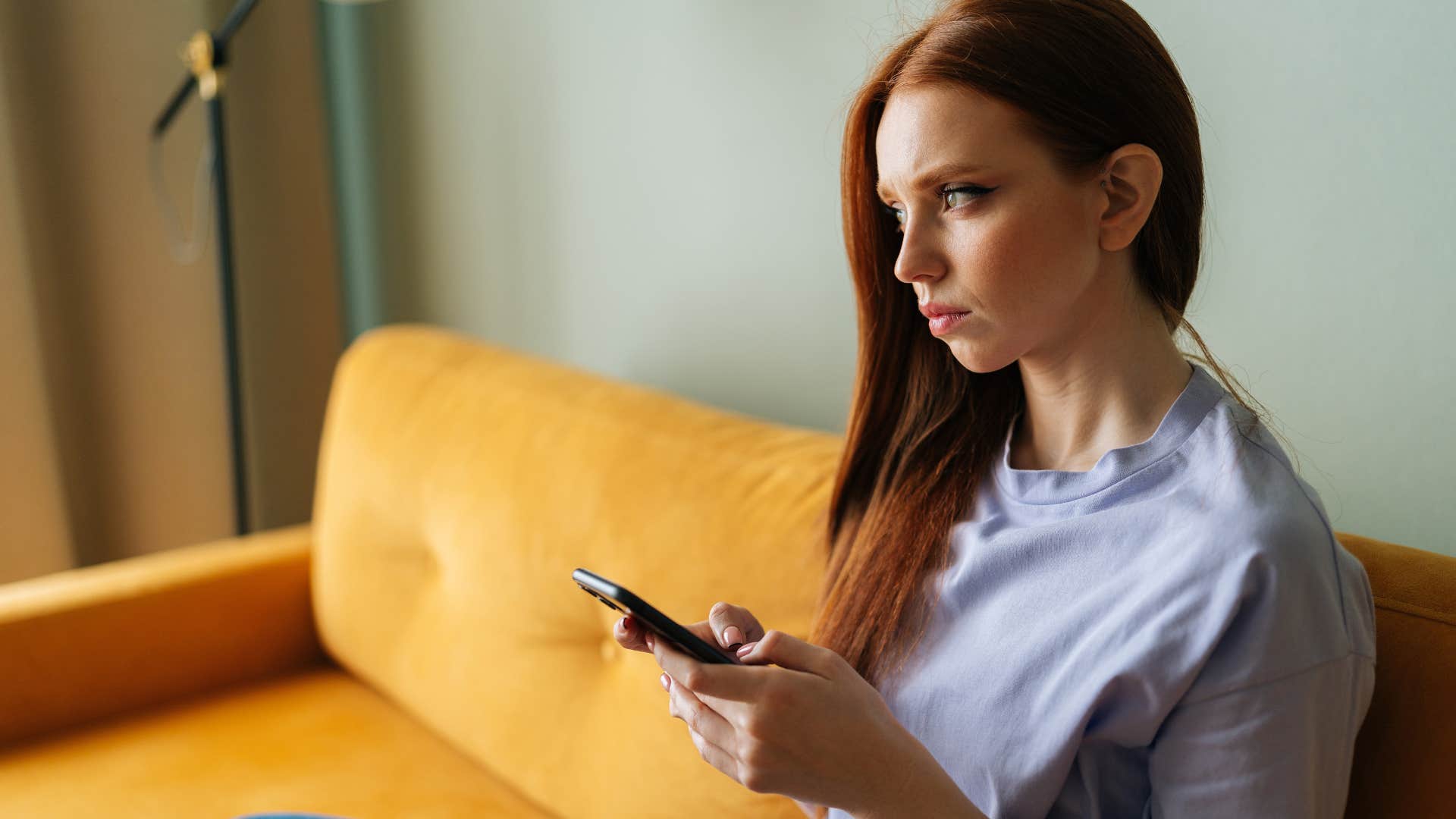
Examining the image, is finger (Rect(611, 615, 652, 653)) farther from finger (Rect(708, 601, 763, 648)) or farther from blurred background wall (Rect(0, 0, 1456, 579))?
blurred background wall (Rect(0, 0, 1456, 579))

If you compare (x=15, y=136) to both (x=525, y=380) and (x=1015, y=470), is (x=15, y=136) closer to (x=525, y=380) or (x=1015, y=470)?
(x=525, y=380)

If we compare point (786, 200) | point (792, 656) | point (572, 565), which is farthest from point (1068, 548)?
point (786, 200)

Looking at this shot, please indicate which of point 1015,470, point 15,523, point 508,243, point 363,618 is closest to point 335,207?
point 508,243

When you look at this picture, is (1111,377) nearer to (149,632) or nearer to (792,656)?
(792,656)

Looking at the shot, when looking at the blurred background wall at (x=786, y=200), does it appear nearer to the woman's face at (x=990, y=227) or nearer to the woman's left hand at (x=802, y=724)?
the woman's face at (x=990, y=227)

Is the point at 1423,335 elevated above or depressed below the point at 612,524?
above

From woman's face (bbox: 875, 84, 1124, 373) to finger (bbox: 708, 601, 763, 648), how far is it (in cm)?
25

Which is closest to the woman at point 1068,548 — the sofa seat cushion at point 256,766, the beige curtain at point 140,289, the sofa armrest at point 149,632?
the sofa seat cushion at point 256,766

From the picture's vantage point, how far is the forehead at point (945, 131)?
80 centimetres

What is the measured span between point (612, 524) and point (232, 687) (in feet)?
2.72

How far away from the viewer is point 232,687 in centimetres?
181

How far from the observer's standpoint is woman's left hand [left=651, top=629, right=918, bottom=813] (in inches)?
28.6

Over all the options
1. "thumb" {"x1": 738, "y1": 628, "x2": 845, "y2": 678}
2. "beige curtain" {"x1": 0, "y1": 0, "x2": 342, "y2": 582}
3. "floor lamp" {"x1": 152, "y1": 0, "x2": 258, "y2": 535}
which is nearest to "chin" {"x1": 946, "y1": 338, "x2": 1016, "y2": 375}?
"thumb" {"x1": 738, "y1": 628, "x2": 845, "y2": 678}

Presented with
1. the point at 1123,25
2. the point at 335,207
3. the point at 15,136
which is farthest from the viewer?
the point at 335,207
